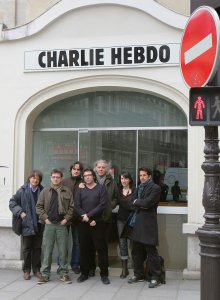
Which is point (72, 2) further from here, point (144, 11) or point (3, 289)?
point (3, 289)

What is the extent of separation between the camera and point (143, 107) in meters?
8.25

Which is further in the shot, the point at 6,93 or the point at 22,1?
the point at 22,1

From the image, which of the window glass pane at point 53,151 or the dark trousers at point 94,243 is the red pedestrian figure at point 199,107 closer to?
the dark trousers at point 94,243

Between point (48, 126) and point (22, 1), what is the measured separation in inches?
107

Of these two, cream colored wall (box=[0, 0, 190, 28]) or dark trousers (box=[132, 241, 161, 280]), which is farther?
cream colored wall (box=[0, 0, 190, 28])

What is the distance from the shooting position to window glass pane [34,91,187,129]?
816cm

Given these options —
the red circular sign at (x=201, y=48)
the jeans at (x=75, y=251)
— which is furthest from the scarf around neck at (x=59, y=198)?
the red circular sign at (x=201, y=48)

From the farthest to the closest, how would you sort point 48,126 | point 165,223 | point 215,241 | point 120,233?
1. point 48,126
2. point 165,223
3. point 120,233
4. point 215,241

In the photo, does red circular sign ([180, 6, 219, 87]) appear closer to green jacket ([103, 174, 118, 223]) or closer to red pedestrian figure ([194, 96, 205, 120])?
red pedestrian figure ([194, 96, 205, 120])

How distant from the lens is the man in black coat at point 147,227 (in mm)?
6805

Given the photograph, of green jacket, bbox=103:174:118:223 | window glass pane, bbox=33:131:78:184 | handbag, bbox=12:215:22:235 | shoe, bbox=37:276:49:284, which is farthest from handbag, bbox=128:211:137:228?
window glass pane, bbox=33:131:78:184

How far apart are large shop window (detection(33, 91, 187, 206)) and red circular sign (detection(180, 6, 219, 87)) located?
12.3 feet

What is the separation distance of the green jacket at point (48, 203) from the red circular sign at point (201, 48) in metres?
3.39

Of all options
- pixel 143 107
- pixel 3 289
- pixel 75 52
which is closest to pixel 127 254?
pixel 3 289
